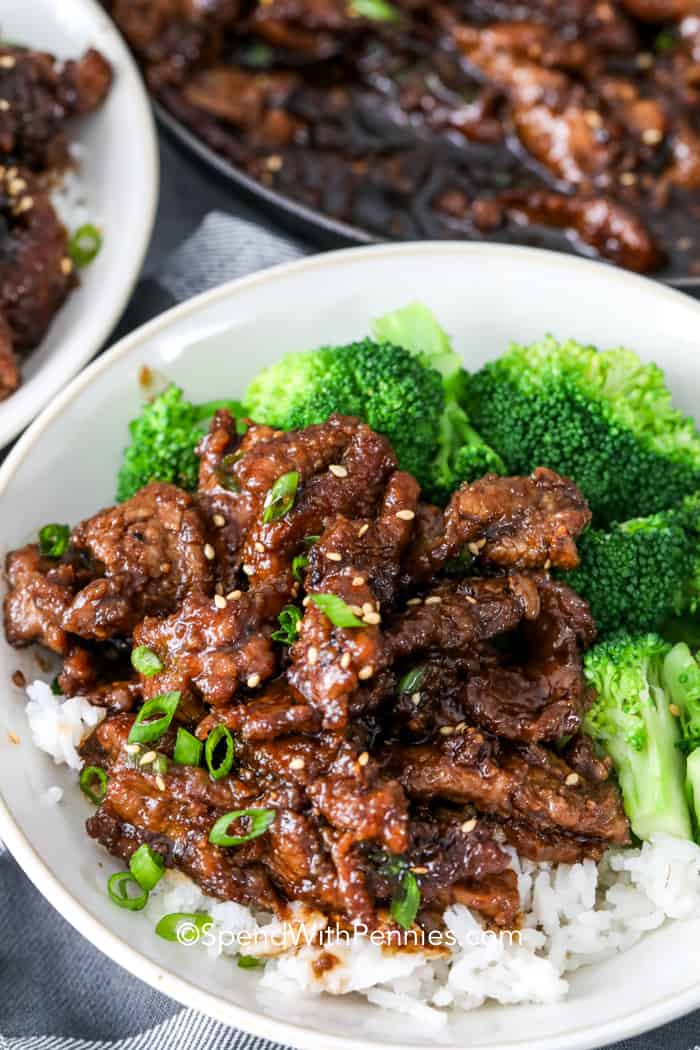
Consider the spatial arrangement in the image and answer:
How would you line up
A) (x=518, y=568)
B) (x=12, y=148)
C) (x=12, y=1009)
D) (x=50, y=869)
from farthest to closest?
1. (x=12, y=148)
2. (x=12, y=1009)
3. (x=518, y=568)
4. (x=50, y=869)

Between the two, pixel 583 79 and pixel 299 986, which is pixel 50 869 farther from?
pixel 583 79

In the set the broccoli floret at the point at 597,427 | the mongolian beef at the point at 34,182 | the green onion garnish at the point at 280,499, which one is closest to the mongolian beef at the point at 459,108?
the mongolian beef at the point at 34,182

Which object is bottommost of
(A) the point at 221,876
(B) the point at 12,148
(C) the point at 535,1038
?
(C) the point at 535,1038

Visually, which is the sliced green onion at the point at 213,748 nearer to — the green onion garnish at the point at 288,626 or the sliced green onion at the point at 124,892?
the green onion garnish at the point at 288,626

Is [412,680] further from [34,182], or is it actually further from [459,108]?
[459,108]

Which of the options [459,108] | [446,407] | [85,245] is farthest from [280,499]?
[459,108]

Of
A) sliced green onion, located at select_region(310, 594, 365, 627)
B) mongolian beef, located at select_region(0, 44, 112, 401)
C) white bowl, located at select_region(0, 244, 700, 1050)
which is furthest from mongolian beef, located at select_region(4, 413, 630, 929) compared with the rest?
mongolian beef, located at select_region(0, 44, 112, 401)

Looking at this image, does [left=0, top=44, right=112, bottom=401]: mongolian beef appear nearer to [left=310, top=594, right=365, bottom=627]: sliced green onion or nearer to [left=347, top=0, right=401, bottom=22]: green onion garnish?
[left=347, top=0, right=401, bottom=22]: green onion garnish

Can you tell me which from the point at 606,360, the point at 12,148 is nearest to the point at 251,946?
the point at 606,360
